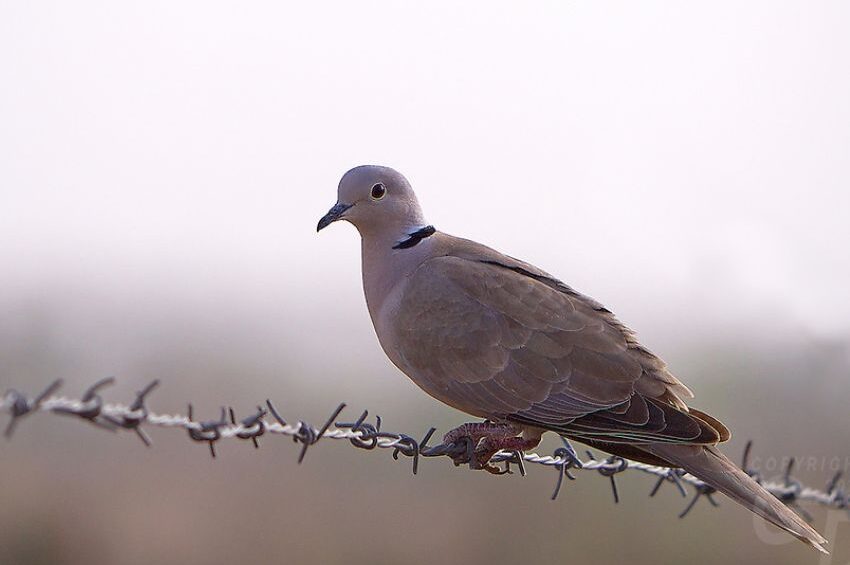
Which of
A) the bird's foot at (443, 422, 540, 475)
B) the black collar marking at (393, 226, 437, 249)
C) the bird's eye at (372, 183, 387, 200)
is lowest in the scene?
the bird's foot at (443, 422, 540, 475)

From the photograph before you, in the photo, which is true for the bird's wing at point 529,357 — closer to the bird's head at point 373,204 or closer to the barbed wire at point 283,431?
the barbed wire at point 283,431

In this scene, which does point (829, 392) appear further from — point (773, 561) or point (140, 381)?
point (140, 381)

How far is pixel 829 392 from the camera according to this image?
599 inches

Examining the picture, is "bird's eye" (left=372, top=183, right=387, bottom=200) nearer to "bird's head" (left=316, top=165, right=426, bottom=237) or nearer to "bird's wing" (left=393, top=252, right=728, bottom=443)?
"bird's head" (left=316, top=165, right=426, bottom=237)

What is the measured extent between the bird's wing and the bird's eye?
502mm

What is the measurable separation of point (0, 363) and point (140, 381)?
4.99 metres

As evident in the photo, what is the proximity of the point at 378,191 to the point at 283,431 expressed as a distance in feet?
6.31

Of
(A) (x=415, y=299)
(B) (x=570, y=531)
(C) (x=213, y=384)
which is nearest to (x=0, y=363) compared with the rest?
(C) (x=213, y=384)

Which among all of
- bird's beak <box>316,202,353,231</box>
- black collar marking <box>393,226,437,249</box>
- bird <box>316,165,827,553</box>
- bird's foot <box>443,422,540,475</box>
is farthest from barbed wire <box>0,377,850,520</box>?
bird's beak <box>316,202,353,231</box>

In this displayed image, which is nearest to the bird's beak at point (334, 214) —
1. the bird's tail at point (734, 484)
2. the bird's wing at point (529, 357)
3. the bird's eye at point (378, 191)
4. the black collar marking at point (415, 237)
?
the bird's eye at point (378, 191)

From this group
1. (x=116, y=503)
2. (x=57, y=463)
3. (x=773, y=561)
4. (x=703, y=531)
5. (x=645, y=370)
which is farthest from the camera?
(x=57, y=463)

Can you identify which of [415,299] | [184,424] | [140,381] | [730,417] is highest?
[415,299]

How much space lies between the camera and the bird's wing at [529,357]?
476cm

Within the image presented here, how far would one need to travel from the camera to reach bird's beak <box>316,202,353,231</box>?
5406 millimetres
